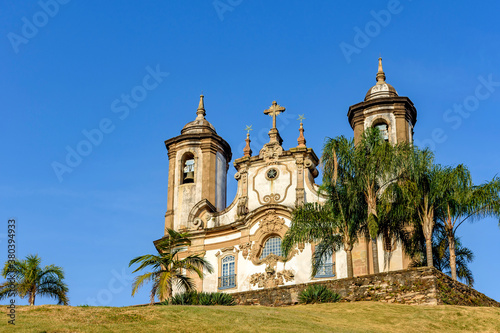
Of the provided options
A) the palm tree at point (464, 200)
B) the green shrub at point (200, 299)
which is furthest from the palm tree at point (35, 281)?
the palm tree at point (464, 200)

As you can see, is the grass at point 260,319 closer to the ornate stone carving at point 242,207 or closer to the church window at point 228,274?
the church window at point 228,274

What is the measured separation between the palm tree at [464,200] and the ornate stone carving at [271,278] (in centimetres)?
934

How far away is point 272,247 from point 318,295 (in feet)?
35.2

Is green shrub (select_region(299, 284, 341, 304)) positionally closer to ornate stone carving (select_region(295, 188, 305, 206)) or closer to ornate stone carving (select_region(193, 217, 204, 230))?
ornate stone carving (select_region(295, 188, 305, 206))

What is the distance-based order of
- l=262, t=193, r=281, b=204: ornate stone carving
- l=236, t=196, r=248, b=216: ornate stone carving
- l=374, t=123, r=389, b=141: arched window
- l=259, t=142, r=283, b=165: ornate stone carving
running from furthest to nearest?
l=259, t=142, r=283, b=165: ornate stone carving, l=374, t=123, r=389, b=141: arched window, l=236, t=196, r=248, b=216: ornate stone carving, l=262, t=193, r=281, b=204: ornate stone carving

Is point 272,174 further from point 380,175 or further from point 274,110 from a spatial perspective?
point 380,175

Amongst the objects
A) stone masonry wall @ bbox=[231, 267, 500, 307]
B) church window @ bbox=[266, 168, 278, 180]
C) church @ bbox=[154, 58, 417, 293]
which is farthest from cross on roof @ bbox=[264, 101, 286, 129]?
stone masonry wall @ bbox=[231, 267, 500, 307]

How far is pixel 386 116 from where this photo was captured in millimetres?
45625

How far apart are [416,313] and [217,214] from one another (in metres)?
18.7

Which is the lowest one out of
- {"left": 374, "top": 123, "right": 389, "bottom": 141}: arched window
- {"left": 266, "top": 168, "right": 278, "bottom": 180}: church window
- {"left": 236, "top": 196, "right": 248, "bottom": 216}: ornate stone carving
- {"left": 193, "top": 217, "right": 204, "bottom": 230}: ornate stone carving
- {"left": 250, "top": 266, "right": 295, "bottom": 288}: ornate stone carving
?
{"left": 250, "top": 266, "right": 295, "bottom": 288}: ornate stone carving

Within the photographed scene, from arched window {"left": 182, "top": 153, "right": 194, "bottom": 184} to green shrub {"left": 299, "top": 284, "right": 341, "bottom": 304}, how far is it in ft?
55.0

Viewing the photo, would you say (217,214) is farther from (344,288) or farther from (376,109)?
(344,288)

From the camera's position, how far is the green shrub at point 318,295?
108ft

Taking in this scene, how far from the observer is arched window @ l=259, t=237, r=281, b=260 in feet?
143
